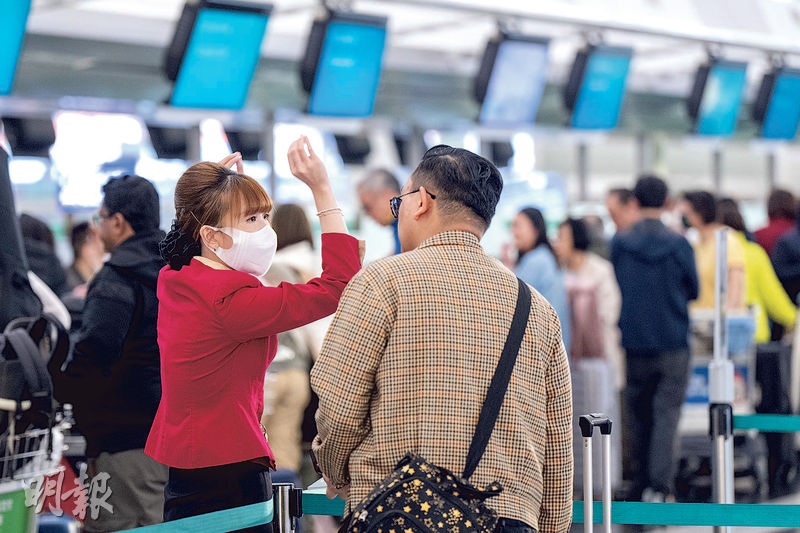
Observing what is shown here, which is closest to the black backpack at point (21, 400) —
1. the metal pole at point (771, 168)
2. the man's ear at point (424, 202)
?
the man's ear at point (424, 202)

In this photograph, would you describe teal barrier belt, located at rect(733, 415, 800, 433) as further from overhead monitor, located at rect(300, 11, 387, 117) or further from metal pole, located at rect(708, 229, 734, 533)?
overhead monitor, located at rect(300, 11, 387, 117)

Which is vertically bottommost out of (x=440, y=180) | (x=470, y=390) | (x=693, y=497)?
(x=693, y=497)

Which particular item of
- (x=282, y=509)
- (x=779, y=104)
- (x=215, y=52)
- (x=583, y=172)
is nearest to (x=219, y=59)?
(x=215, y=52)

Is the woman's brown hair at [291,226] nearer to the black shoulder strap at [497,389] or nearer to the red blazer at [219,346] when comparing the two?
the red blazer at [219,346]

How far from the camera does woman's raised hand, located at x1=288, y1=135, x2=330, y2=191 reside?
8.11ft

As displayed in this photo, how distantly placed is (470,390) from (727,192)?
12242mm

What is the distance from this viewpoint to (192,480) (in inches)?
95.8

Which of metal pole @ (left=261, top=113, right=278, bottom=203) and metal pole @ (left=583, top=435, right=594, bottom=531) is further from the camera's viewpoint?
metal pole @ (left=261, top=113, right=278, bottom=203)

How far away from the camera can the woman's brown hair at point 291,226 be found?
464cm

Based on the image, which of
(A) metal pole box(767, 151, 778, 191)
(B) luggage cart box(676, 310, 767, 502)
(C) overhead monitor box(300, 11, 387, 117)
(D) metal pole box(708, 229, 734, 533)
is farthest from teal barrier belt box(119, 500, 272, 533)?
(A) metal pole box(767, 151, 778, 191)

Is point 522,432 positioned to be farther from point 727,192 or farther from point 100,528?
point 727,192

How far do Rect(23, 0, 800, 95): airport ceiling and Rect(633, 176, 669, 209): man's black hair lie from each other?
1.77 m

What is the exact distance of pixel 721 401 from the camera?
13.1 feet

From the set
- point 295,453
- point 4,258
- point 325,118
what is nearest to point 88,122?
point 325,118
